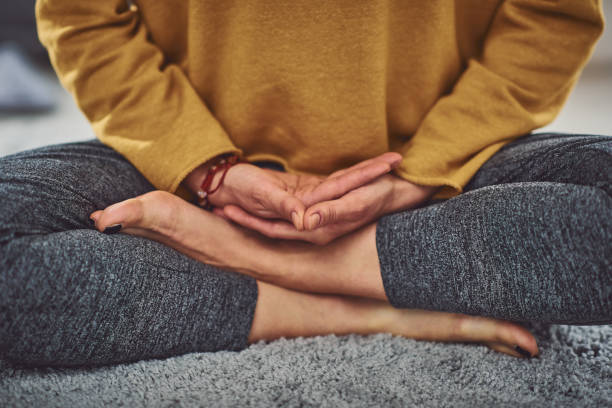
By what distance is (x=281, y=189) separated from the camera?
23.6 inches

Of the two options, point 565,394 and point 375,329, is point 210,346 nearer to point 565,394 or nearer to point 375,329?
point 375,329

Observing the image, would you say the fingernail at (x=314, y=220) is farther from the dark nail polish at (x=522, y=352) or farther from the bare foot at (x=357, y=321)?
the dark nail polish at (x=522, y=352)

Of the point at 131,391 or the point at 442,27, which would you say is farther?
the point at 442,27

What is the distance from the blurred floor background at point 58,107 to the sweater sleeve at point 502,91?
2.95 feet

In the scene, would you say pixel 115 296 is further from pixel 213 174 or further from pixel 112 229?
pixel 213 174

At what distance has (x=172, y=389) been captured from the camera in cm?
49

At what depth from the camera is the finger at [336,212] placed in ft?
1.78

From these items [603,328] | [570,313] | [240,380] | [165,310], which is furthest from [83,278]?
[603,328]

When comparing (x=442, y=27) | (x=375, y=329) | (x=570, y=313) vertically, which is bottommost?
(x=375, y=329)

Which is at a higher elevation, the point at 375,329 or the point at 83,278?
the point at 83,278

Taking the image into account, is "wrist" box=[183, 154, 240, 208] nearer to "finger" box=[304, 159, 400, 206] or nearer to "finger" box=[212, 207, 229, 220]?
"finger" box=[212, 207, 229, 220]

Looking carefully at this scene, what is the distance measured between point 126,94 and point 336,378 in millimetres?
487

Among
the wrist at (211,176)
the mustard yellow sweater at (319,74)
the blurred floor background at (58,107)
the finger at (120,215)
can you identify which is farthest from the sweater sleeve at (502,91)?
the blurred floor background at (58,107)

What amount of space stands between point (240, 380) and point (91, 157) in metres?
0.38
